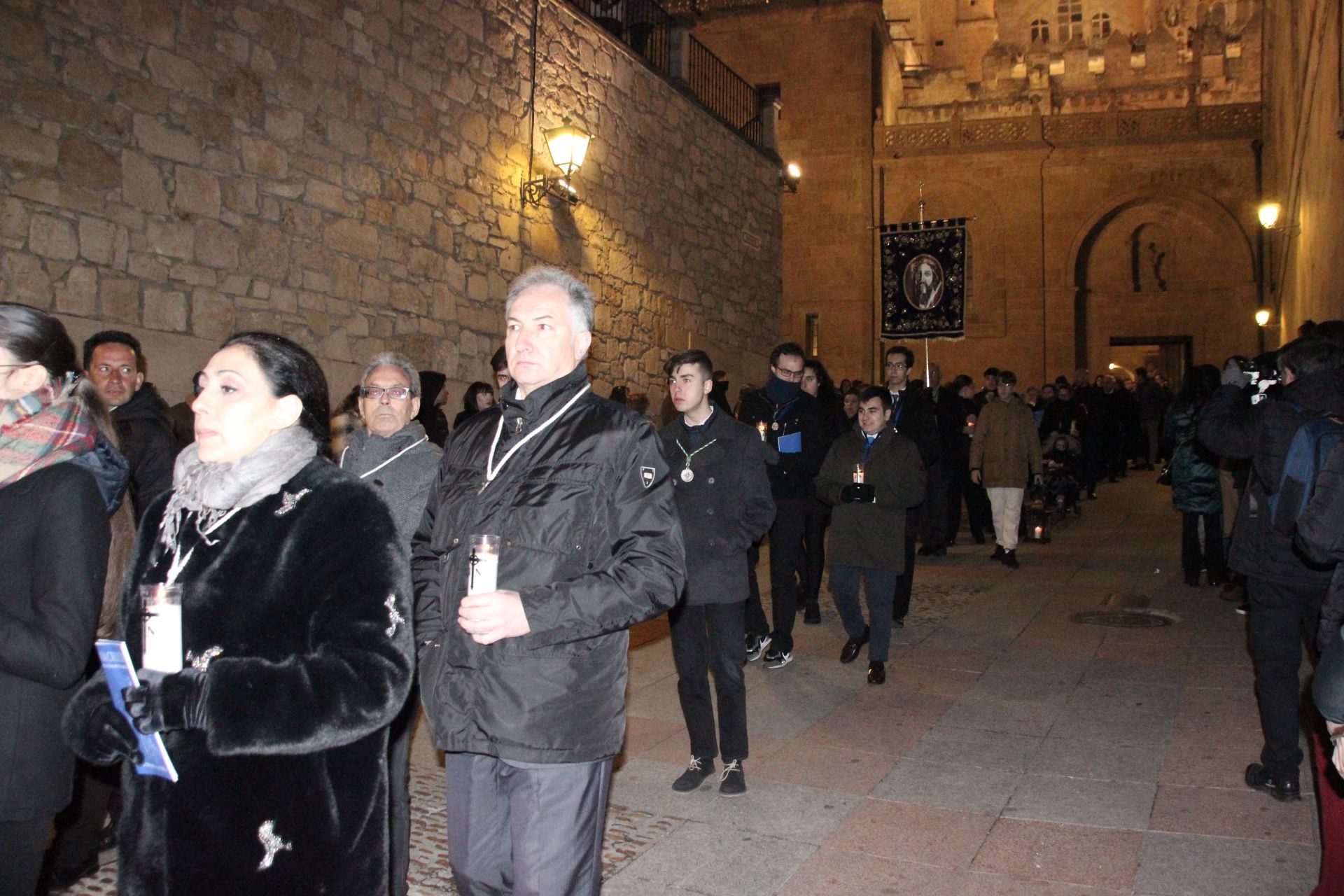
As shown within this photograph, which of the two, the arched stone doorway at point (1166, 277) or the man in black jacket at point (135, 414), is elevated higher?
the arched stone doorway at point (1166, 277)

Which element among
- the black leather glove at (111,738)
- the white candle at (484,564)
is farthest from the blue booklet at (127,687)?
the white candle at (484,564)

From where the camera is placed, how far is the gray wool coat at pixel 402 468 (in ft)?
13.6

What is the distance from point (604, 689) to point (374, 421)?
2.04 meters

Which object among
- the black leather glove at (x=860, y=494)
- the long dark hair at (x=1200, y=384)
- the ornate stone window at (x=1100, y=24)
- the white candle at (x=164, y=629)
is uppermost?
the ornate stone window at (x=1100, y=24)

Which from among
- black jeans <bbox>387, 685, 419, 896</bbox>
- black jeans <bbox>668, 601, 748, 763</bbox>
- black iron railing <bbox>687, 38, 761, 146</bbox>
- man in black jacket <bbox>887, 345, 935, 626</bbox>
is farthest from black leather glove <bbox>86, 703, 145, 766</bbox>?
black iron railing <bbox>687, 38, 761, 146</bbox>

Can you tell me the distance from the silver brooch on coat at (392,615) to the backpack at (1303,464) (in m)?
3.36

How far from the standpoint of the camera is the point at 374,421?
4285 mm

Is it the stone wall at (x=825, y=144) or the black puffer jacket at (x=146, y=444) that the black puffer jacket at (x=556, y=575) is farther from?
the stone wall at (x=825, y=144)

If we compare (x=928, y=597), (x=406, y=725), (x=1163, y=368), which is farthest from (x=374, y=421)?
(x=1163, y=368)

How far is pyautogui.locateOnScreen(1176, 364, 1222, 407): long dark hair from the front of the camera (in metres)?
8.71

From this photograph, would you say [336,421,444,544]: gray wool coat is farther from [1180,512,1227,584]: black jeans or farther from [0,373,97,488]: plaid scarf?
[1180,512,1227,584]: black jeans

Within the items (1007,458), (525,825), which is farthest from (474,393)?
(525,825)

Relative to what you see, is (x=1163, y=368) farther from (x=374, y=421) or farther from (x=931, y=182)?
(x=374, y=421)

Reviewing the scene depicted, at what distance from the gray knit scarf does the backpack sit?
354 cm
